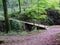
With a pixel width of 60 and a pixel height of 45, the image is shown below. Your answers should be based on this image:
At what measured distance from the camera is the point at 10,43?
30.2ft

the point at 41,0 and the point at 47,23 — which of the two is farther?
the point at 47,23

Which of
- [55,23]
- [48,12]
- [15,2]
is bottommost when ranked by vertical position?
[55,23]

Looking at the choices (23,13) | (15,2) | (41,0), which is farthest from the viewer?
(15,2)

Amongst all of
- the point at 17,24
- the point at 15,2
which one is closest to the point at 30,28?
the point at 17,24

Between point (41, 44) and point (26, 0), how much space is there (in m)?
19.7

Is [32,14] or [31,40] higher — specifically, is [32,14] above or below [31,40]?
above

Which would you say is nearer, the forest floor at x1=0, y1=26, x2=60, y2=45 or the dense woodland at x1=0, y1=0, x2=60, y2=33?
the forest floor at x1=0, y1=26, x2=60, y2=45

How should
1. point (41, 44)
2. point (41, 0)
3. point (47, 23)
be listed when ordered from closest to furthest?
1. point (41, 44)
2. point (41, 0)
3. point (47, 23)

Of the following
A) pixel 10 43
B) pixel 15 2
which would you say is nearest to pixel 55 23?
pixel 15 2

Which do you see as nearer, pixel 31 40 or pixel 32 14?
pixel 31 40

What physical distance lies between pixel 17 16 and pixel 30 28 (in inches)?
132

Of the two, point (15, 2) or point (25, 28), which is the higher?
point (15, 2)

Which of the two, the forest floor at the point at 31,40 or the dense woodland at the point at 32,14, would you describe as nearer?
the forest floor at the point at 31,40

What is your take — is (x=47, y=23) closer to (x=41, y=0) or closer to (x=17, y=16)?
(x=17, y=16)
